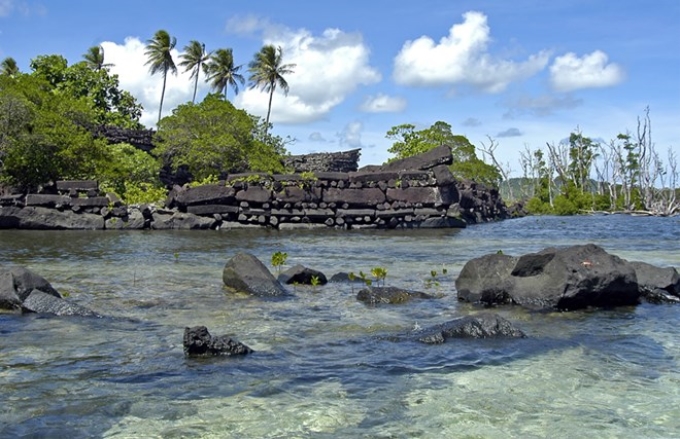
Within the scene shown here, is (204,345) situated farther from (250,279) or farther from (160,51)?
(160,51)

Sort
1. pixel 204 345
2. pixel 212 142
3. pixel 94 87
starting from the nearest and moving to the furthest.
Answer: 1. pixel 204 345
2. pixel 212 142
3. pixel 94 87

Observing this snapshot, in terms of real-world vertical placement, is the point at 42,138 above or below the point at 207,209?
above

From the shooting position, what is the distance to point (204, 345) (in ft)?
19.0

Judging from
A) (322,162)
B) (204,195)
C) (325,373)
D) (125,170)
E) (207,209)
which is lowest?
(325,373)

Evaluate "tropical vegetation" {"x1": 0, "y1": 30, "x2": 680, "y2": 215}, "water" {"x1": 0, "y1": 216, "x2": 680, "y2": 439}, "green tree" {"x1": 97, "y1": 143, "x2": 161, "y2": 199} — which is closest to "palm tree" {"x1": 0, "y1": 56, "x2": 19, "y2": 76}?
"tropical vegetation" {"x1": 0, "y1": 30, "x2": 680, "y2": 215}

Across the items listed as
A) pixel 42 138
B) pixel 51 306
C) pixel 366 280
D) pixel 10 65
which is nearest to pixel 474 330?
pixel 366 280

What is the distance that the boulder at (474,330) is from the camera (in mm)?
6555

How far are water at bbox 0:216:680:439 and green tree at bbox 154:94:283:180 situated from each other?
→ 23.8 meters

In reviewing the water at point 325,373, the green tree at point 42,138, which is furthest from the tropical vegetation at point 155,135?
the water at point 325,373

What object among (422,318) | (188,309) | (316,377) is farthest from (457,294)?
(316,377)

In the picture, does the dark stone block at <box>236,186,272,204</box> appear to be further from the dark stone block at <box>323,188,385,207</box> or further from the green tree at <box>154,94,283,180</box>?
the green tree at <box>154,94,283,180</box>

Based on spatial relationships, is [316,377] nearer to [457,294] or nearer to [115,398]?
[115,398]

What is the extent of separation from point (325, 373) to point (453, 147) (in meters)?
49.6

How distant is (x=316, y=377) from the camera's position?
5266 mm
